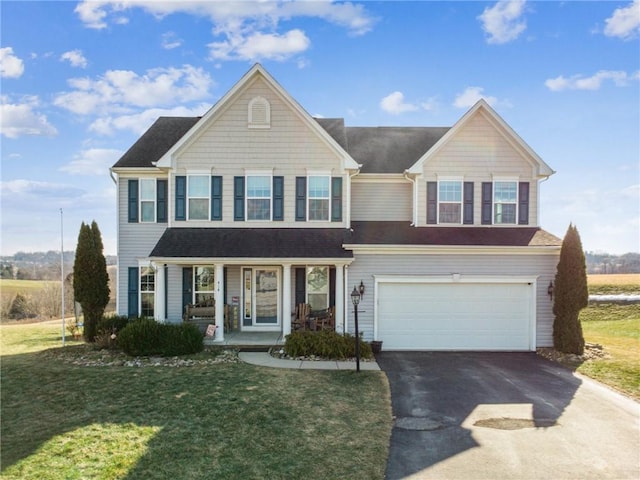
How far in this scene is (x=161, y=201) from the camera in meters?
17.1

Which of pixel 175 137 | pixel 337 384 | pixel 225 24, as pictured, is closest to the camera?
pixel 337 384

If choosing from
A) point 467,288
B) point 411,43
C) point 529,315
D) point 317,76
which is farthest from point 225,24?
point 529,315

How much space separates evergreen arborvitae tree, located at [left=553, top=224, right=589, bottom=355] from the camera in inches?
562

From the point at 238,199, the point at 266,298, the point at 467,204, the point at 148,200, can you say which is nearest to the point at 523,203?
the point at 467,204

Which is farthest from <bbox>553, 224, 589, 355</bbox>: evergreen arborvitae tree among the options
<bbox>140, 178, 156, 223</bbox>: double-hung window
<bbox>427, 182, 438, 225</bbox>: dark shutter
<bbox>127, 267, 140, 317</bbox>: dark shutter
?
<bbox>127, 267, 140, 317</bbox>: dark shutter

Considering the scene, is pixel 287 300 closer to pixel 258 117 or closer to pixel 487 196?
pixel 258 117

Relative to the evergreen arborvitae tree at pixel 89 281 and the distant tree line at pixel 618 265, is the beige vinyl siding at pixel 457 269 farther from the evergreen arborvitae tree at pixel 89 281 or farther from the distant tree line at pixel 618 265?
the distant tree line at pixel 618 265

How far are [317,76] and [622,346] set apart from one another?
53.4 ft

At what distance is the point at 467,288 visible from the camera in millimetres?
15258

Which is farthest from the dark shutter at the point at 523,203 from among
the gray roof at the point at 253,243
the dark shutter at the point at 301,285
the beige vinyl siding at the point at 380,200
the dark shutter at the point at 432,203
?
the dark shutter at the point at 301,285

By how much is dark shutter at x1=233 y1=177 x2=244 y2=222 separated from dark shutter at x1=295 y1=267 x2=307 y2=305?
3078 mm

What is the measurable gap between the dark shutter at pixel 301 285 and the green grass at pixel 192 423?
15.2ft

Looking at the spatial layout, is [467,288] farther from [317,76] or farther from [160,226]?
[160,226]

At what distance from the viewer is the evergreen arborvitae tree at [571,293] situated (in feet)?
46.8
